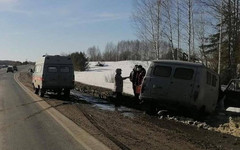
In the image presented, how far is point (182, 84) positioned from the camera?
14266 millimetres

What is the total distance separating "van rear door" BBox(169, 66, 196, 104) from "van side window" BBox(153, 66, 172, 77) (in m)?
0.22

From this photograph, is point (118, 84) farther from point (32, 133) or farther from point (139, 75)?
point (32, 133)

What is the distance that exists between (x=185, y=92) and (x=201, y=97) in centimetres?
59

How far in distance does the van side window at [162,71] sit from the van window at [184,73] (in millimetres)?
255

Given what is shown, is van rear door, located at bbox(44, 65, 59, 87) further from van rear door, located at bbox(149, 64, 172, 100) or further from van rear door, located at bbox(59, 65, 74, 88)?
van rear door, located at bbox(149, 64, 172, 100)

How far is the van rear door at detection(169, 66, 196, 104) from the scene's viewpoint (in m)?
14.1

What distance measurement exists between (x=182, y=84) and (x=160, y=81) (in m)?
0.82

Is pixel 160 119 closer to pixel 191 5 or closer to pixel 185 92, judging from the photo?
pixel 185 92

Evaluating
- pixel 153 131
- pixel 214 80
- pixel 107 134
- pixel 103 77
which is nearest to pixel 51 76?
pixel 214 80

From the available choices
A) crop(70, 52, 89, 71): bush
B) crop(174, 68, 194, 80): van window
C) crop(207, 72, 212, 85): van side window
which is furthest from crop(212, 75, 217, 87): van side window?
crop(70, 52, 89, 71): bush

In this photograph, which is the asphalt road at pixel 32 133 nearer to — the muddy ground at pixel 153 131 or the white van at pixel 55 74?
the muddy ground at pixel 153 131

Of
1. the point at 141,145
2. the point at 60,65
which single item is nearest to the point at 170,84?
the point at 141,145

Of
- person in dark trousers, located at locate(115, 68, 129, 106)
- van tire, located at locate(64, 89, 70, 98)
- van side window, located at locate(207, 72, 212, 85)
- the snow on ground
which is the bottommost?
the snow on ground

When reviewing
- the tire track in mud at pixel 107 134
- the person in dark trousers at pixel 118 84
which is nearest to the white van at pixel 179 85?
the tire track in mud at pixel 107 134
